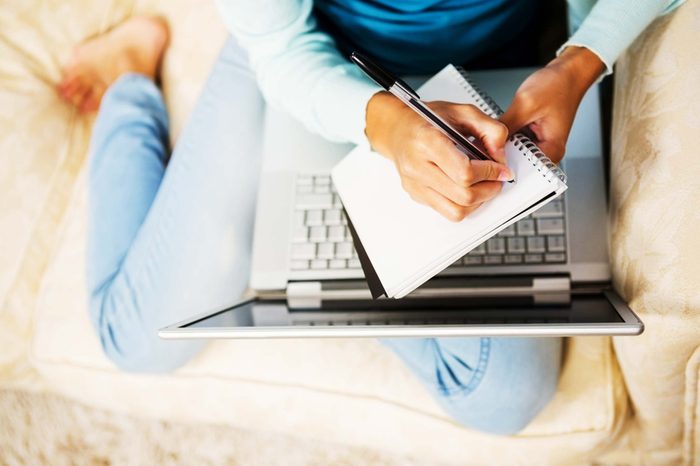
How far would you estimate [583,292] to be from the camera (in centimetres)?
63

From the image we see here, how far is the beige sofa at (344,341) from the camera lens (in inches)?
22.0

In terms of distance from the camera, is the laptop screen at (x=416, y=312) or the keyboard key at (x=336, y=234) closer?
the laptop screen at (x=416, y=312)

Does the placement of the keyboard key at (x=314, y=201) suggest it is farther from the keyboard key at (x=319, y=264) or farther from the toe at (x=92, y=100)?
the toe at (x=92, y=100)

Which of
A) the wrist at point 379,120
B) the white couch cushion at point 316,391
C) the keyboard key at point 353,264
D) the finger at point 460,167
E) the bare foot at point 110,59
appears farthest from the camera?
the bare foot at point 110,59

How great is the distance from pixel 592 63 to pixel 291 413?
0.61 m

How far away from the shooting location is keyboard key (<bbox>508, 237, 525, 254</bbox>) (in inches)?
24.8

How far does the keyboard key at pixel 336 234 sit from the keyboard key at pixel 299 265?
4 cm

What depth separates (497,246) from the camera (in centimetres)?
64

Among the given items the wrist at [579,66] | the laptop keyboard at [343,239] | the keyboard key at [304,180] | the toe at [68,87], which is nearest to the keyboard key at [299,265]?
the laptop keyboard at [343,239]

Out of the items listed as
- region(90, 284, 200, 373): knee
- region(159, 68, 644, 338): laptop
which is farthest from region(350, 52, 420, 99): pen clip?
region(90, 284, 200, 373): knee

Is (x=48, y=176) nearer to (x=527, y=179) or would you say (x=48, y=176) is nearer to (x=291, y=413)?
(x=291, y=413)

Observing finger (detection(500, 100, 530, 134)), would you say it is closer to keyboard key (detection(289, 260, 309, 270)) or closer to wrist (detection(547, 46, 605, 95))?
wrist (detection(547, 46, 605, 95))

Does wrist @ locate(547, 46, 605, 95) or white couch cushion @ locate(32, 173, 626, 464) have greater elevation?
wrist @ locate(547, 46, 605, 95)

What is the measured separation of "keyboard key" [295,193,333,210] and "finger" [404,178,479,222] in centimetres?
19
